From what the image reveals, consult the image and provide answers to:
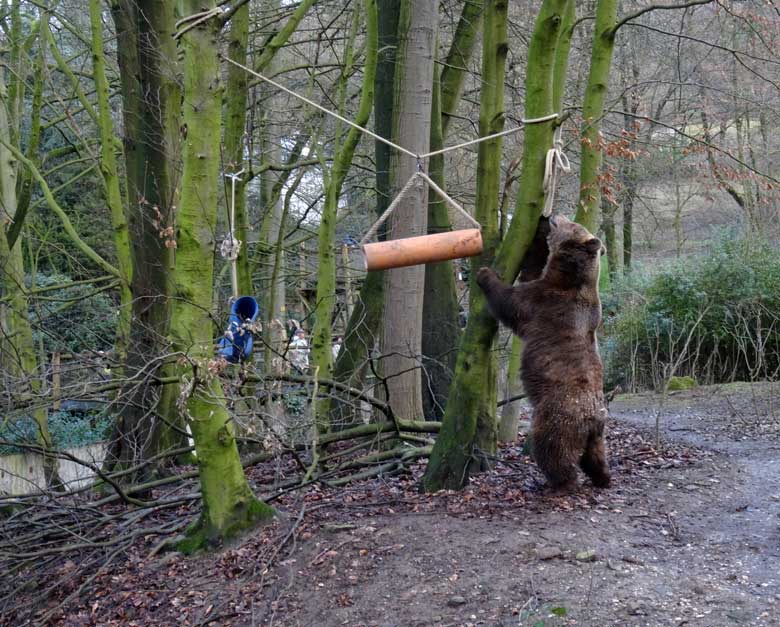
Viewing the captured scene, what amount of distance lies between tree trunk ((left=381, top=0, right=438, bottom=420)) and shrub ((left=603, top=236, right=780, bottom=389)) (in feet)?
22.0

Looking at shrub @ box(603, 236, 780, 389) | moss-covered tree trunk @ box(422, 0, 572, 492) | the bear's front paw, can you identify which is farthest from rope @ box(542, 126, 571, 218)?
shrub @ box(603, 236, 780, 389)

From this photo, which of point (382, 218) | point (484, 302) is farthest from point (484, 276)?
point (382, 218)

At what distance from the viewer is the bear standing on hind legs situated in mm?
5555

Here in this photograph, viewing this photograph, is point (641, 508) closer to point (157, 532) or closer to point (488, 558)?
point (488, 558)

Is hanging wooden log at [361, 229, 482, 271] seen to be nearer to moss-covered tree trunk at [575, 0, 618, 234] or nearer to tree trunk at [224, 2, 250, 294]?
moss-covered tree trunk at [575, 0, 618, 234]

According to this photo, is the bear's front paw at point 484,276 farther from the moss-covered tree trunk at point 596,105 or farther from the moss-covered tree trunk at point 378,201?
the moss-covered tree trunk at point 378,201

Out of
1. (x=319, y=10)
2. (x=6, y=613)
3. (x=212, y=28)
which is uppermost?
(x=319, y=10)

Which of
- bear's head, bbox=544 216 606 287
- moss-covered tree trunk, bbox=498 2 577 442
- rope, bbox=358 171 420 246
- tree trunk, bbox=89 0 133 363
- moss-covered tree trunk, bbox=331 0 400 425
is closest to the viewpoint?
rope, bbox=358 171 420 246

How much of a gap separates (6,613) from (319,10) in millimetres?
8235

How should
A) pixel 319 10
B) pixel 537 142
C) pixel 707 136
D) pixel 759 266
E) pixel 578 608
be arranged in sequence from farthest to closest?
1. pixel 759 266
2. pixel 319 10
3. pixel 707 136
4. pixel 537 142
5. pixel 578 608

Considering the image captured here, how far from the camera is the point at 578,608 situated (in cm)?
424

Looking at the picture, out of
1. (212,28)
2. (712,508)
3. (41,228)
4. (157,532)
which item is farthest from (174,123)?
(41,228)

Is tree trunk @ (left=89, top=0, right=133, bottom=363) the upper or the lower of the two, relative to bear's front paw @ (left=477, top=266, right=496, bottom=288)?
upper

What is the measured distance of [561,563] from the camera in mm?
4715
